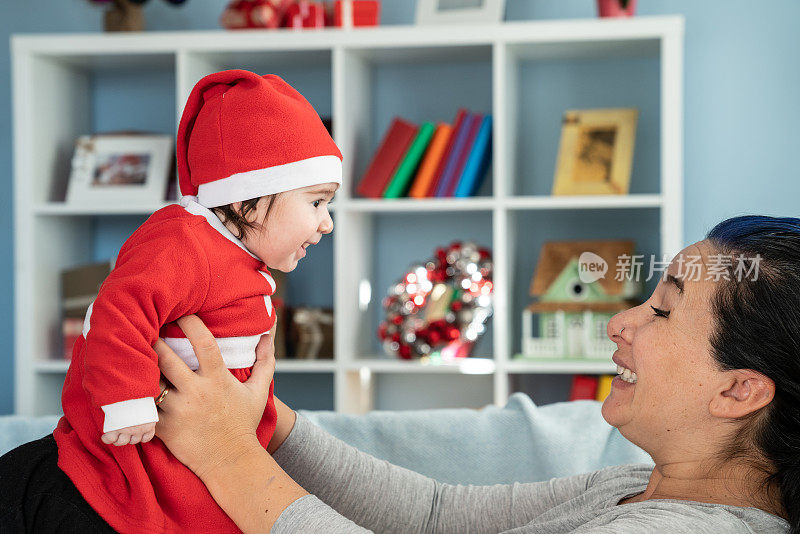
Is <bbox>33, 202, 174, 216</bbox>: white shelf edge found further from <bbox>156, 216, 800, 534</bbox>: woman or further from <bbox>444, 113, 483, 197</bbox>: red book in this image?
<bbox>156, 216, 800, 534</bbox>: woman

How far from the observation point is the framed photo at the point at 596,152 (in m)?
2.46

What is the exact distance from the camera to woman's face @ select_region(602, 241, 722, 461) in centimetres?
91

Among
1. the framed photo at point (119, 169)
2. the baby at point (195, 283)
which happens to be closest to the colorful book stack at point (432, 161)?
the framed photo at point (119, 169)

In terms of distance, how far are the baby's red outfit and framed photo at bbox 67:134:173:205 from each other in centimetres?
168

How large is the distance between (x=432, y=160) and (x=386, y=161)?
0.14 m

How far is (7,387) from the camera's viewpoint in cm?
298

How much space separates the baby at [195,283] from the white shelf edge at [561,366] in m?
1.45

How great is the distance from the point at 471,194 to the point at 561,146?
306mm

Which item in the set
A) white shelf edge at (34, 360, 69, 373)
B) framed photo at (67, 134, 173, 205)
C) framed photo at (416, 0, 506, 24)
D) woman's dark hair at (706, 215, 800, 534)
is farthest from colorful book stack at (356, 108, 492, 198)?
woman's dark hair at (706, 215, 800, 534)

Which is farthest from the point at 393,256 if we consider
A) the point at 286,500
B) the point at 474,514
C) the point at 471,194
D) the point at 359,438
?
the point at 286,500

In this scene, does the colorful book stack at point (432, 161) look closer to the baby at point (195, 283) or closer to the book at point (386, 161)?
the book at point (386, 161)

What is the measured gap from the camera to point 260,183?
3.39 ft

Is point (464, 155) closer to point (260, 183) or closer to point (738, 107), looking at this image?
point (738, 107)

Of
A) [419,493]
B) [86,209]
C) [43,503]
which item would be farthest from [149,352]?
[86,209]
